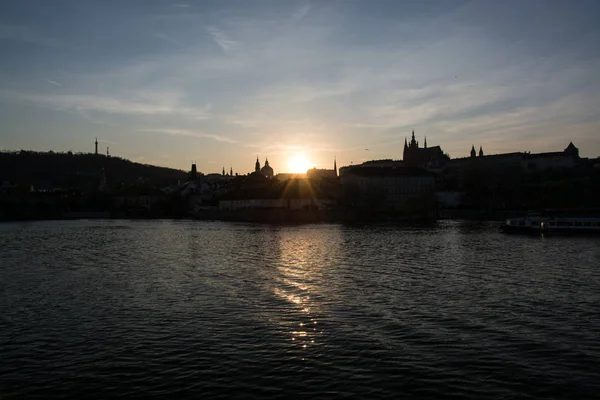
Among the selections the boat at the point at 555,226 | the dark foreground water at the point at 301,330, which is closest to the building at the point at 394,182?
the boat at the point at 555,226

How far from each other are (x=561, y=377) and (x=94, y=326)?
16853mm

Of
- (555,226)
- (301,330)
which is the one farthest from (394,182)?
(301,330)

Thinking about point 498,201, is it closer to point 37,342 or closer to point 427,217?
point 427,217

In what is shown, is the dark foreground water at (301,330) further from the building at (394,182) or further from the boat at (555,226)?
the building at (394,182)

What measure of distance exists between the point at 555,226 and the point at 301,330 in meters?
71.3

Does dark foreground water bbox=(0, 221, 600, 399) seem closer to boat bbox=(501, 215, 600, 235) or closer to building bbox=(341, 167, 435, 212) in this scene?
boat bbox=(501, 215, 600, 235)

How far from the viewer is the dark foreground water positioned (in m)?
15.9

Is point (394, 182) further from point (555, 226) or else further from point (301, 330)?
point (301, 330)

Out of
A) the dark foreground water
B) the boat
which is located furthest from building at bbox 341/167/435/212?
the dark foreground water

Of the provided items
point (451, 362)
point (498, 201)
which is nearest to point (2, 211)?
point (498, 201)

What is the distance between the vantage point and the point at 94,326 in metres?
22.2

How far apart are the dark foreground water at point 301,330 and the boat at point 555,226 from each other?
138 feet

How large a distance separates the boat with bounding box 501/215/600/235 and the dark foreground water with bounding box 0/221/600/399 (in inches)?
1660

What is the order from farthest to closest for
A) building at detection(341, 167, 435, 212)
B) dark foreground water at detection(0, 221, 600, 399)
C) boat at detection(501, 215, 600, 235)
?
building at detection(341, 167, 435, 212) → boat at detection(501, 215, 600, 235) → dark foreground water at detection(0, 221, 600, 399)
